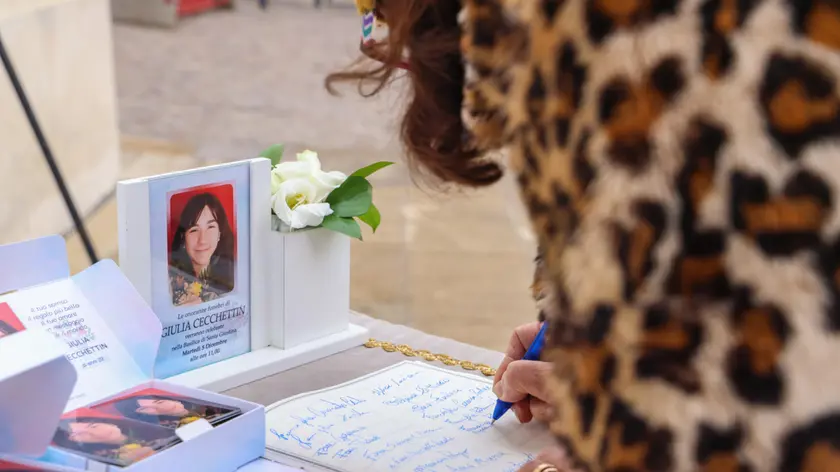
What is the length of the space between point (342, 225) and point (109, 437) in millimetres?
423

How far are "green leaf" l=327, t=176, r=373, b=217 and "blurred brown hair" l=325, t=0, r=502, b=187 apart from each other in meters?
0.30

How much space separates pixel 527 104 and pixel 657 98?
0.09 meters

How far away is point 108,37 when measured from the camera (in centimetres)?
361

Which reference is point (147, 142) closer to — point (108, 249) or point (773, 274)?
point (108, 249)

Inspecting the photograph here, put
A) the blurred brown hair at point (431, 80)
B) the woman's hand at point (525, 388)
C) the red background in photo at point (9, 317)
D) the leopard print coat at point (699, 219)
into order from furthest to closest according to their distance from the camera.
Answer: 1. the woman's hand at point (525, 388)
2. the red background in photo at point (9, 317)
3. the blurred brown hair at point (431, 80)
4. the leopard print coat at point (699, 219)

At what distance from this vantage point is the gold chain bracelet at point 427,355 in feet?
3.87

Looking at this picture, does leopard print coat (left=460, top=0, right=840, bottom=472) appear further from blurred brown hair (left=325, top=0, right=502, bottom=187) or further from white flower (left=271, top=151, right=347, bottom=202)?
white flower (left=271, top=151, right=347, bottom=202)

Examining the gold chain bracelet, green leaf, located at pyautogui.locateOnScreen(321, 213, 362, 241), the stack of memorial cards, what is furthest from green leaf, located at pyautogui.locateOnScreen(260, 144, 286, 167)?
the stack of memorial cards

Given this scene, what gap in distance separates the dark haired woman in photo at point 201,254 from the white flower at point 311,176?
0.33 feet

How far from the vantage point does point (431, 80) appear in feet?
2.56

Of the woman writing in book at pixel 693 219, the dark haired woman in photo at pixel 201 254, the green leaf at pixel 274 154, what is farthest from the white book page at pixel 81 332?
the woman writing in book at pixel 693 219

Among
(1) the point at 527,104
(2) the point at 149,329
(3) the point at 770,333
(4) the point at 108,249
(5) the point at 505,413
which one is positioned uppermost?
(1) the point at 527,104

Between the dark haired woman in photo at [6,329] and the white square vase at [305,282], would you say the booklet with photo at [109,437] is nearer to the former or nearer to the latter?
the dark haired woman in photo at [6,329]

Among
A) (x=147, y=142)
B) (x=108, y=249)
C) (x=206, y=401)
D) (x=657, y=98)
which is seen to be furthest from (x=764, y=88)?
(x=147, y=142)
